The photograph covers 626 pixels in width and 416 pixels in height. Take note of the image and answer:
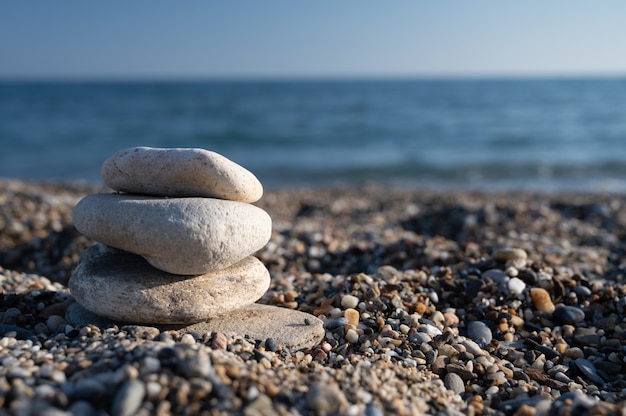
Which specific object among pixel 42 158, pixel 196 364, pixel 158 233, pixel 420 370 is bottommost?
pixel 42 158

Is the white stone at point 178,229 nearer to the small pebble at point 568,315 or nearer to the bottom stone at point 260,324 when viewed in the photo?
the bottom stone at point 260,324

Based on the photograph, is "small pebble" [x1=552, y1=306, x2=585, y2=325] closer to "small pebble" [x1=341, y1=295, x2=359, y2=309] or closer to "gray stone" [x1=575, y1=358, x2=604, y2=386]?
"gray stone" [x1=575, y1=358, x2=604, y2=386]

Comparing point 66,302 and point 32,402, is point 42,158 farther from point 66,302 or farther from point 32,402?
point 32,402

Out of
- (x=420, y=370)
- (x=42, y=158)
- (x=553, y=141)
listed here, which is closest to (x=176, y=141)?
(x=42, y=158)

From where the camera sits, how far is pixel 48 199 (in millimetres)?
7004

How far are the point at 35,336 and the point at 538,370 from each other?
2817mm

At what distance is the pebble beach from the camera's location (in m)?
2.18

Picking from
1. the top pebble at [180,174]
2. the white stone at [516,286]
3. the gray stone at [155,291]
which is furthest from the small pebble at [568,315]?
the top pebble at [180,174]

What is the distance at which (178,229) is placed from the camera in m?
2.85

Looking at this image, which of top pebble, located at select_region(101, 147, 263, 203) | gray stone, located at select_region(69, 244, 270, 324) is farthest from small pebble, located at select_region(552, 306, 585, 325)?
top pebble, located at select_region(101, 147, 263, 203)

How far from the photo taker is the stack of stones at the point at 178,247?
2.91 metres

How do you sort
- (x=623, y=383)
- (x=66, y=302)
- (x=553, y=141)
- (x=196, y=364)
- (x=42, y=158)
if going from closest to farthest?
(x=196, y=364)
(x=623, y=383)
(x=66, y=302)
(x=42, y=158)
(x=553, y=141)

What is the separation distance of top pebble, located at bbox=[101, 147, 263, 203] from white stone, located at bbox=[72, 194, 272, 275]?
0.35 feet

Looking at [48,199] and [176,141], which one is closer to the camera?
[48,199]
